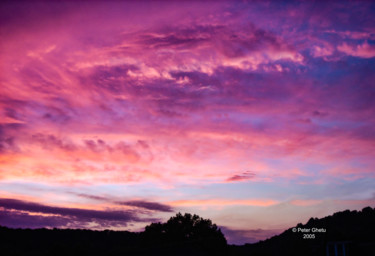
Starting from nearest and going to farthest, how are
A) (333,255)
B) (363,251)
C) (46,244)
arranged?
(363,251), (333,255), (46,244)

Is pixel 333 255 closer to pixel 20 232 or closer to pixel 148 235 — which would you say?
pixel 148 235

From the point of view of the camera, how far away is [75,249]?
90.1 feet

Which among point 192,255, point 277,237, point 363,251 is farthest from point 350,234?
point 277,237

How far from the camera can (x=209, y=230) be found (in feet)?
278

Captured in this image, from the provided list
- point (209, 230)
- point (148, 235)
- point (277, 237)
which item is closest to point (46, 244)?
point (148, 235)

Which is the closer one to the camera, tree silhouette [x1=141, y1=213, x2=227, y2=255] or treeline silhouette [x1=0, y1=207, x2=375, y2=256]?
treeline silhouette [x1=0, y1=207, x2=375, y2=256]

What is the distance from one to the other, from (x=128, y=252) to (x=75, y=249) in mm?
5312

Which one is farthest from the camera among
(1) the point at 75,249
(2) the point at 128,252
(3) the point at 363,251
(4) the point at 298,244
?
(4) the point at 298,244

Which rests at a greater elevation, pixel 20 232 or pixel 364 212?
pixel 364 212

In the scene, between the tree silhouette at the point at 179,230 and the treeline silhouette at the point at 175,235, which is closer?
the treeline silhouette at the point at 175,235

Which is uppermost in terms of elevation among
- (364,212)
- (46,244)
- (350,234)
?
(364,212)

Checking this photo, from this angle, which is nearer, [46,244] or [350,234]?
[350,234]

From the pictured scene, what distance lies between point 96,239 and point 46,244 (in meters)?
12.9

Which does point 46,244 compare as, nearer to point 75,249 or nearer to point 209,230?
point 209,230
